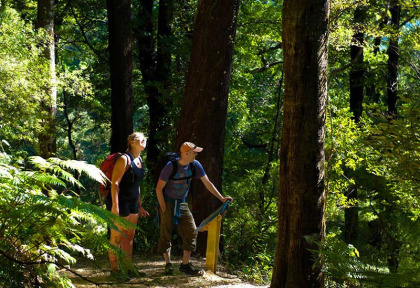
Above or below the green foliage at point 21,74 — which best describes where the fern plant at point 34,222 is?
below

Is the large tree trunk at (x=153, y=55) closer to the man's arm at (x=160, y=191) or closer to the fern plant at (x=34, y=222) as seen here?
the man's arm at (x=160, y=191)

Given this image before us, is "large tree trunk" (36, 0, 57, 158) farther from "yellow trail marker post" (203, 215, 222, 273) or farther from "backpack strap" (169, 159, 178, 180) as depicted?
"backpack strap" (169, 159, 178, 180)

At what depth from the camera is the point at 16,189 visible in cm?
428

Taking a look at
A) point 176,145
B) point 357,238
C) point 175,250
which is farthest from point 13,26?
point 357,238

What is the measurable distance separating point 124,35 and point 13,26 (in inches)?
93.4

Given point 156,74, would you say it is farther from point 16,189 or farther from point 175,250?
point 16,189

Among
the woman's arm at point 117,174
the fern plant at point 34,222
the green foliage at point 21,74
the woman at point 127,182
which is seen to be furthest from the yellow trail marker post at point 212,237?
the green foliage at point 21,74

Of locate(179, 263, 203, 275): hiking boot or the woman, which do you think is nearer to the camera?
the woman

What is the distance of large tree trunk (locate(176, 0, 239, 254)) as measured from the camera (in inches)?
375

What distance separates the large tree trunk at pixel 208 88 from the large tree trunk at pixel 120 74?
2.42 m

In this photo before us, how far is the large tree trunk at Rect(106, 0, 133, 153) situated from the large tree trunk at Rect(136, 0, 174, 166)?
3090 mm

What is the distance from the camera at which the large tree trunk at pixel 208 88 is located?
31.2ft

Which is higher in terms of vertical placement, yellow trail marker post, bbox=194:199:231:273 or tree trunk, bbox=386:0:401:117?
tree trunk, bbox=386:0:401:117

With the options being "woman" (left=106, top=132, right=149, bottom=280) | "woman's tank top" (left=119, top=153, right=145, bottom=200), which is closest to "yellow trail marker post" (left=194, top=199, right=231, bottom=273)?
"woman" (left=106, top=132, right=149, bottom=280)
